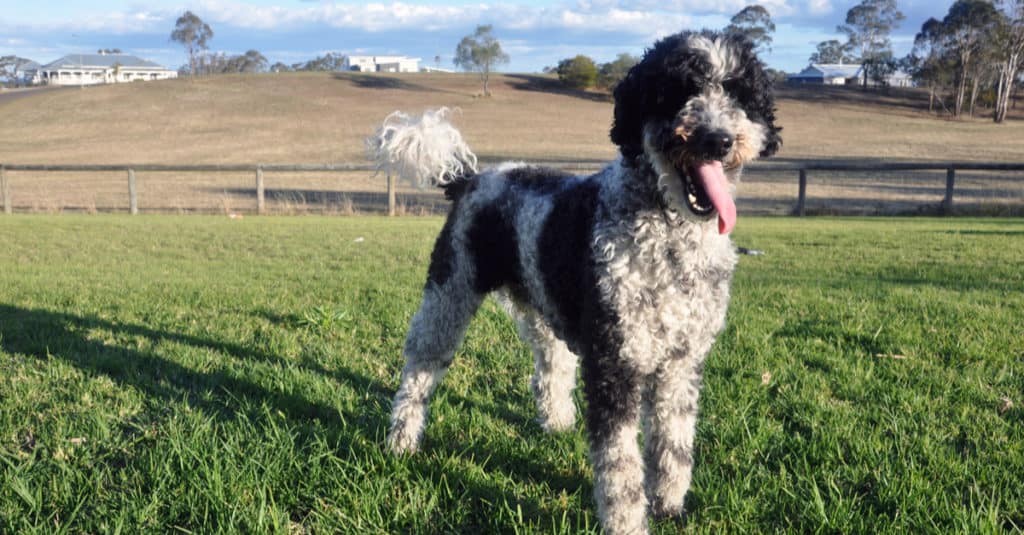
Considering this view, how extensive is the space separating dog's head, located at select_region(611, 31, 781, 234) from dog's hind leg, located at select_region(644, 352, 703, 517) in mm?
794

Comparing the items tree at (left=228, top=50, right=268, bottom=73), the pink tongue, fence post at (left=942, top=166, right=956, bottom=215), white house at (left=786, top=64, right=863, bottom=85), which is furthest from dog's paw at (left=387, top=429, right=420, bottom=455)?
tree at (left=228, top=50, right=268, bottom=73)

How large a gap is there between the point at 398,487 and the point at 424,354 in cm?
98

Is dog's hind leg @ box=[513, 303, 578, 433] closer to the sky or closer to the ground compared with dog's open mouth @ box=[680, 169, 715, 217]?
closer to the ground

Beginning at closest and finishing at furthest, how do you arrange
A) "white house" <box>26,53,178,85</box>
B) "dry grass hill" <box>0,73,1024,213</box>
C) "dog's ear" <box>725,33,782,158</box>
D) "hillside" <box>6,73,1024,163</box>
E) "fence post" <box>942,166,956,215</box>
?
"dog's ear" <box>725,33,782,158</box>, "fence post" <box>942,166,956,215</box>, "dry grass hill" <box>0,73,1024,213</box>, "hillside" <box>6,73,1024,163</box>, "white house" <box>26,53,178,85</box>

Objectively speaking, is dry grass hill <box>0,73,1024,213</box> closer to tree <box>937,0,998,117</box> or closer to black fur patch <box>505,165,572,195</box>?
black fur patch <box>505,165,572,195</box>

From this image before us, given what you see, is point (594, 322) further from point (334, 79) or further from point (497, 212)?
point (334, 79)

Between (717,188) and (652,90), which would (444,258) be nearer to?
(652,90)

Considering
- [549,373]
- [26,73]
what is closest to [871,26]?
[549,373]

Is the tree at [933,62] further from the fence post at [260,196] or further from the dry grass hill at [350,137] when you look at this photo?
the fence post at [260,196]

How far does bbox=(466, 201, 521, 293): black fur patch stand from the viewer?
157 inches

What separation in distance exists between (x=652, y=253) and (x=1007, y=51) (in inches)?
3193

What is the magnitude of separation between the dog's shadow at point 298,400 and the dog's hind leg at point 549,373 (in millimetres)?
136

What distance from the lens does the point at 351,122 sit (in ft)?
203

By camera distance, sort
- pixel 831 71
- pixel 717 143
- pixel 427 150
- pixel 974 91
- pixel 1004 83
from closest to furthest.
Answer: pixel 717 143
pixel 427 150
pixel 1004 83
pixel 974 91
pixel 831 71
